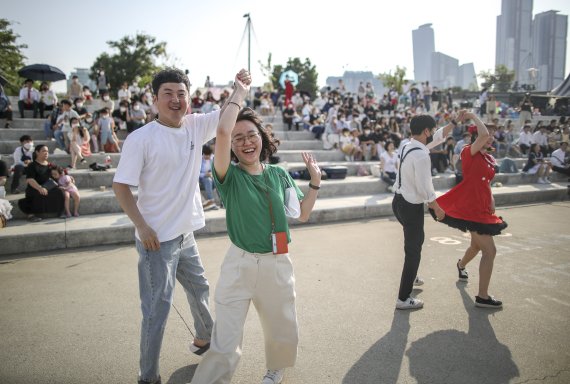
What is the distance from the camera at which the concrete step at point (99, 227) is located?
607cm

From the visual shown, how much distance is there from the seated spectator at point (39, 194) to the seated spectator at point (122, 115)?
5966 mm

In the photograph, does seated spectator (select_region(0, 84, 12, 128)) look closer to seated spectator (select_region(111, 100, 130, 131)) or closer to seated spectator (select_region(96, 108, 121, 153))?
seated spectator (select_region(96, 108, 121, 153))

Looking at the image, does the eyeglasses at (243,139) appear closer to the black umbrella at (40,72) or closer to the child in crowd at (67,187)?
the child in crowd at (67,187)

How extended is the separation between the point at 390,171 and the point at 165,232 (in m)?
9.89

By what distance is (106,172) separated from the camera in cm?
929

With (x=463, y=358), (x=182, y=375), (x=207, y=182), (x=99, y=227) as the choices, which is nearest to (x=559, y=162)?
(x=207, y=182)

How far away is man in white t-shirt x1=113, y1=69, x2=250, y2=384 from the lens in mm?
2412

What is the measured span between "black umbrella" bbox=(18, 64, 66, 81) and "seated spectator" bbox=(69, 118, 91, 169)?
20.6ft

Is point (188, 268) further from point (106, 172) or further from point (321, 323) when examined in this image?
point (106, 172)

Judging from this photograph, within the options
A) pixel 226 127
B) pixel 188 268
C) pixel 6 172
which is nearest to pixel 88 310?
pixel 188 268

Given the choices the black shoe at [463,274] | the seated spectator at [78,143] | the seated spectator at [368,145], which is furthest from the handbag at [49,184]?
the seated spectator at [368,145]

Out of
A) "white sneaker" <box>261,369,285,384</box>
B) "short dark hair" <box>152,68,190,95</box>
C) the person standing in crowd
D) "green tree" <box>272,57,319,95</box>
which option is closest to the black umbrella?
"short dark hair" <box>152,68,190,95</box>

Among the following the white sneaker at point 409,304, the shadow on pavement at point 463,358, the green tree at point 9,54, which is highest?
the green tree at point 9,54

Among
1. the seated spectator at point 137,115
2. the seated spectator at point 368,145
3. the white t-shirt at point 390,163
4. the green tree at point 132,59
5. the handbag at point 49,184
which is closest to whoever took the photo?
the handbag at point 49,184
